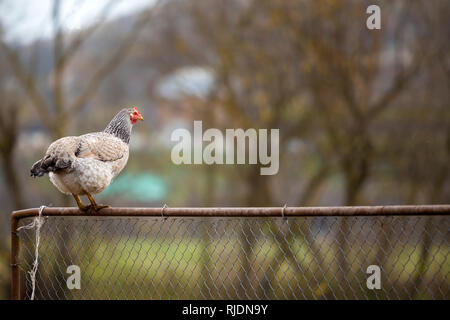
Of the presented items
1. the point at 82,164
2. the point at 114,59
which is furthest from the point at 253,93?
the point at 82,164

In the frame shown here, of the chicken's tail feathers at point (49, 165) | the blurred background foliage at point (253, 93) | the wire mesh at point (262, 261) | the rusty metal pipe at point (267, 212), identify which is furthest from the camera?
the blurred background foliage at point (253, 93)

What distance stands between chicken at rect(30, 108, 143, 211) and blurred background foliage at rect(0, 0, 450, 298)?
17.4ft

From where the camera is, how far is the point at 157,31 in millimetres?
12422

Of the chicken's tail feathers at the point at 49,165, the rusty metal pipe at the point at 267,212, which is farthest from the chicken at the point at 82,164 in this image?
the rusty metal pipe at the point at 267,212

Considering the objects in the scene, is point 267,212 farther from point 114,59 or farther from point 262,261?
point 114,59

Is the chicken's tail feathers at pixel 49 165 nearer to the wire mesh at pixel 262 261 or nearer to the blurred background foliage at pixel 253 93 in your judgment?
the wire mesh at pixel 262 261

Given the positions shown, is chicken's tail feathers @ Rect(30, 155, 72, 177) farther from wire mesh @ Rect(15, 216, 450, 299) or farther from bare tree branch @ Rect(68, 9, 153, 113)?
bare tree branch @ Rect(68, 9, 153, 113)

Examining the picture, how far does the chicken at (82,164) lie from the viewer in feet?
12.9

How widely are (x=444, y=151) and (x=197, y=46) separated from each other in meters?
5.80

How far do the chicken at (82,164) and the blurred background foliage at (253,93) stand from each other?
5.32m

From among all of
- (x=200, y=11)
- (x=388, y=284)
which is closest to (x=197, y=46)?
(x=200, y=11)

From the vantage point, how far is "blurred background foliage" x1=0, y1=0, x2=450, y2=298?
10078 millimetres

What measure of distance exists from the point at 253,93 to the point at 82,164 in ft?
27.2

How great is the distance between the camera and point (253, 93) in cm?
1204
